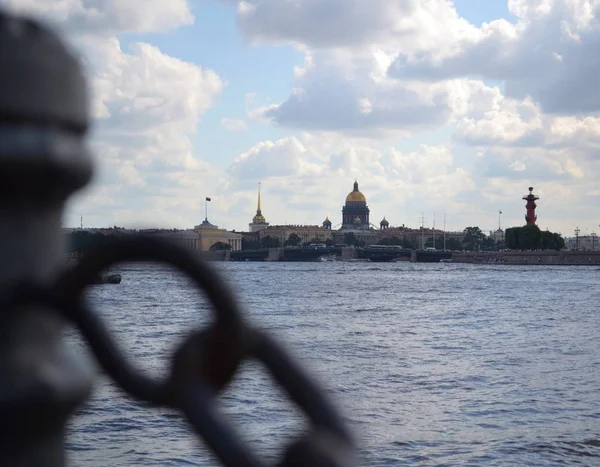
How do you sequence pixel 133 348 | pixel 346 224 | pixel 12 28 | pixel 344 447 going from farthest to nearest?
pixel 346 224 < pixel 133 348 < pixel 12 28 < pixel 344 447

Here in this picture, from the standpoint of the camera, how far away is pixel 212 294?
583 millimetres

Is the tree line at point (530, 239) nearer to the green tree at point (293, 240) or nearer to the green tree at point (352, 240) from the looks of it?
the green tree at point (352, 240)

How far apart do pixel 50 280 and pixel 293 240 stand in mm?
110509

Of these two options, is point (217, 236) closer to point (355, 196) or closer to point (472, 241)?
point (355, 196)

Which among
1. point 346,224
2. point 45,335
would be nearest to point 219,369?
point 45,335

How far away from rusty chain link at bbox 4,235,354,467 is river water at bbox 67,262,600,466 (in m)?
0.01

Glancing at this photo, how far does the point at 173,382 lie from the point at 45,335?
0.14 metres

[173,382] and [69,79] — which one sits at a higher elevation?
[69,79]

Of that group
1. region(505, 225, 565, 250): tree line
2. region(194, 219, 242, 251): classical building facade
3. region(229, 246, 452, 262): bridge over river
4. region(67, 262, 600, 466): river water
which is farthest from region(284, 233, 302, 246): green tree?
region(67, 262, 600, 466): river water

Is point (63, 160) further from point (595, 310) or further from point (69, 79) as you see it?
point (595, 310)

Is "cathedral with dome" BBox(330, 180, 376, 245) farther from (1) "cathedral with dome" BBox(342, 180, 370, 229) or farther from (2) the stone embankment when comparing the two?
(2) the stone embankment

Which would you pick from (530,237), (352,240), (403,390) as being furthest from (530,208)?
(403,390)

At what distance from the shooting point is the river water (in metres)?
7.48

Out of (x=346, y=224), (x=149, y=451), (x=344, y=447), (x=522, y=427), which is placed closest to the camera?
(x=344, y=447)
